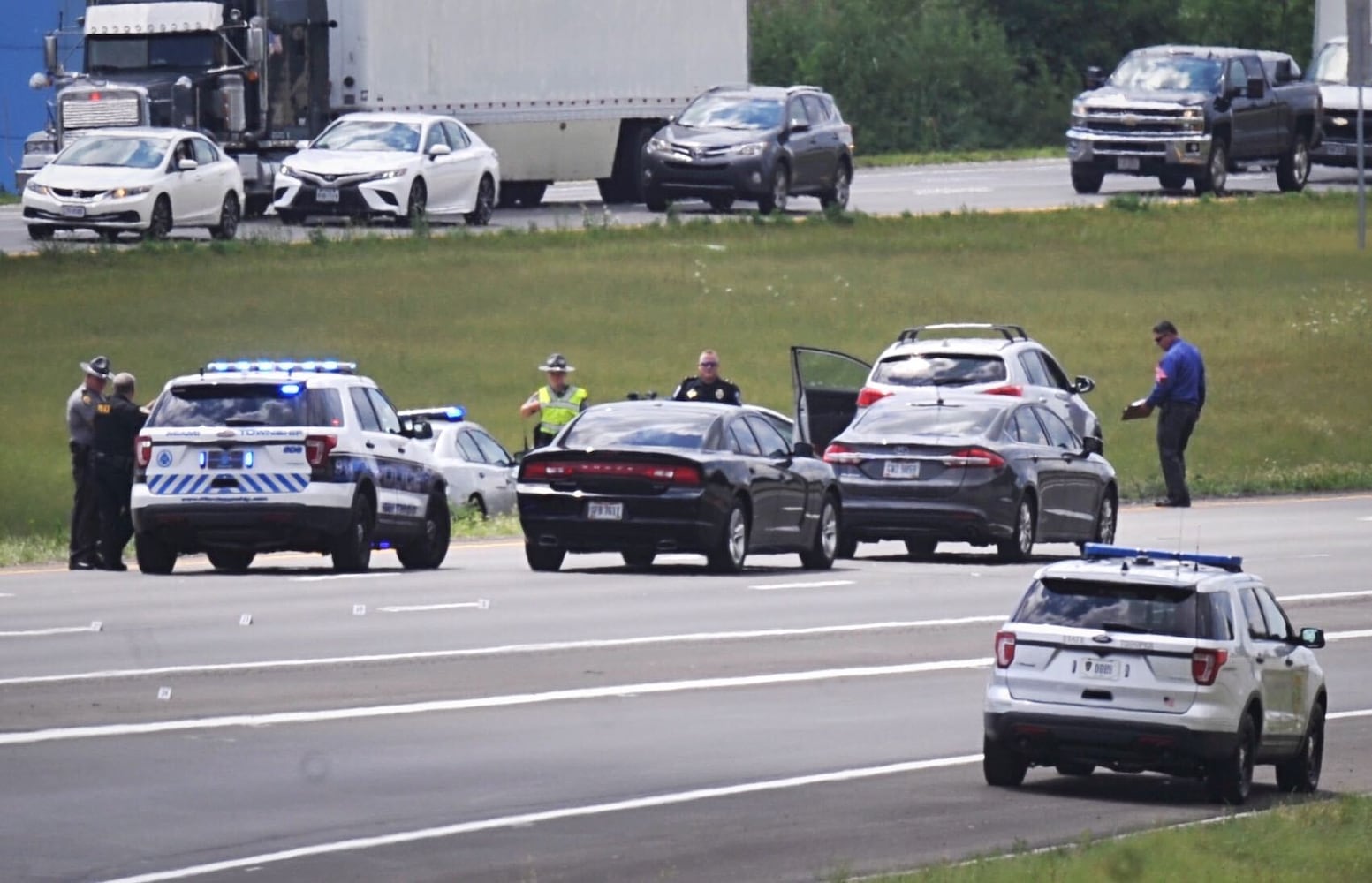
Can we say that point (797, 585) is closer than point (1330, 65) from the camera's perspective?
Yes

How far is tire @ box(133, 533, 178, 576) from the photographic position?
2380 cm

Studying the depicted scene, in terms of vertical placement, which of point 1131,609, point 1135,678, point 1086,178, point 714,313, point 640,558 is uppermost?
point 1131,609

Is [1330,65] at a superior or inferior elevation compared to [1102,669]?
inferior

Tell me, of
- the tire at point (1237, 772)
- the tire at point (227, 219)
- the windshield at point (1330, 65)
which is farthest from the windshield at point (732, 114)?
the tire at point (1237, 772)

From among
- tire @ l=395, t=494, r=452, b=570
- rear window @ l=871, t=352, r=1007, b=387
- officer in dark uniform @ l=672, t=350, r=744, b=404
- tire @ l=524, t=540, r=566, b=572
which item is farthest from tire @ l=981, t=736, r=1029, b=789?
rear window @ l=871, t=352, r=1007, b=387

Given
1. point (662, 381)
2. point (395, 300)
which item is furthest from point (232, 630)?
point (395, 300)

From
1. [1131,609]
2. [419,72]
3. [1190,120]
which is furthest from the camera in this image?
[1190,120]

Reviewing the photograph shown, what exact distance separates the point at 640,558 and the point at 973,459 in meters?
2.93

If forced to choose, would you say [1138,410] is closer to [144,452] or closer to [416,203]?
Result: [144,452]

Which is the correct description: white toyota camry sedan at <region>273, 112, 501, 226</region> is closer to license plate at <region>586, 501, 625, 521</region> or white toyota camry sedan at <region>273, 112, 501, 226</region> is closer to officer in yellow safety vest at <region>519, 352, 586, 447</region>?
officer in yellow safety vest at <region>519, 352, 586, 447</region>

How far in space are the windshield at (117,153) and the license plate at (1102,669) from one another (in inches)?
1198

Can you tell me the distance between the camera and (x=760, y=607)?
22375mm

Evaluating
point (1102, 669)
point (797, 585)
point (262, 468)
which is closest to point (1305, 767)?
point (1102, 669)

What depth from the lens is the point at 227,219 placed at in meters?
44.5
